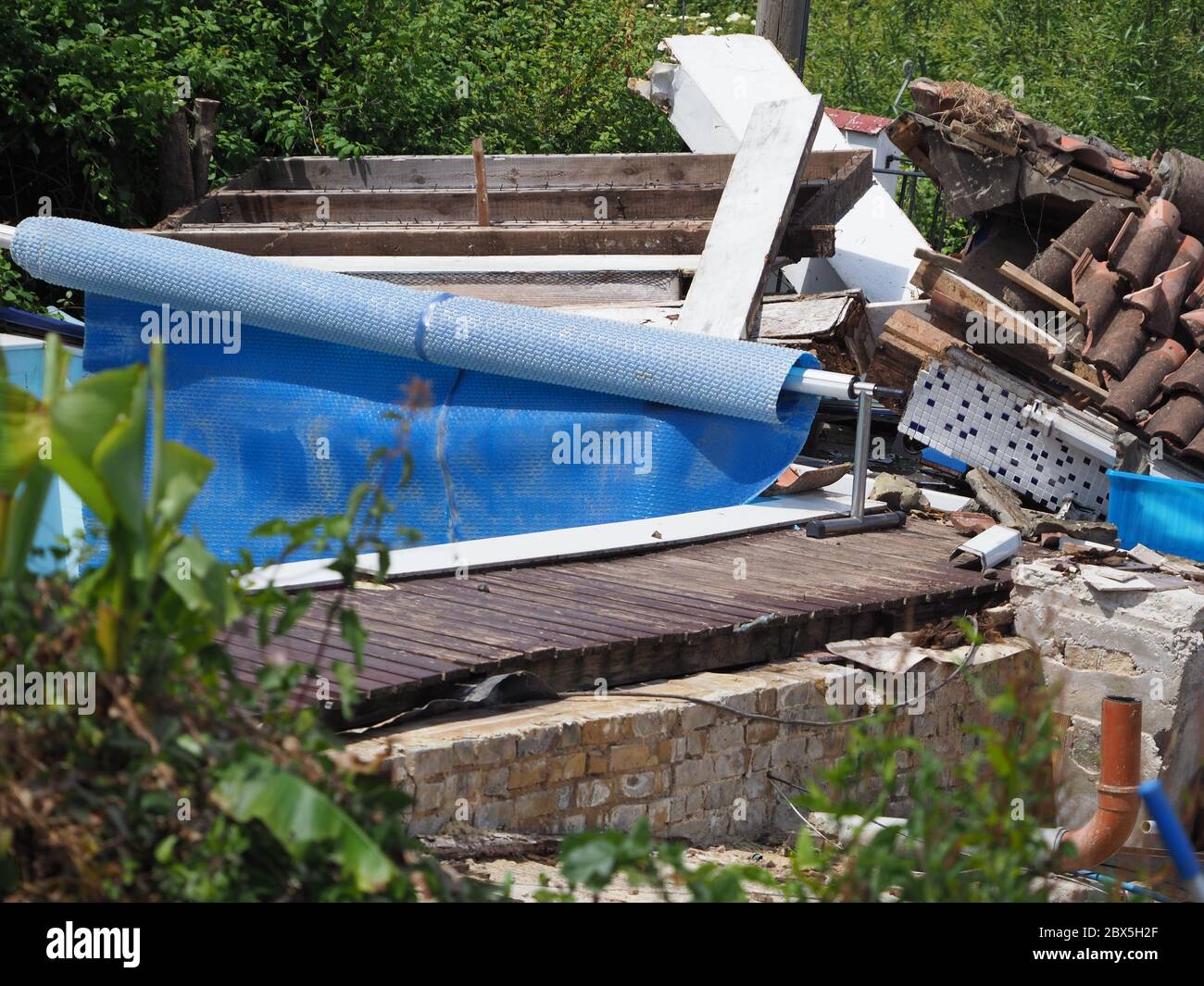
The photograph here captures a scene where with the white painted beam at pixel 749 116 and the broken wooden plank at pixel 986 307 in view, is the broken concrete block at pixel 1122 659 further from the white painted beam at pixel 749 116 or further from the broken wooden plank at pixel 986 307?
the white painted beam at pixel 749 116

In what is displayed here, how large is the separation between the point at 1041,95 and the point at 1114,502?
8302 millimetres

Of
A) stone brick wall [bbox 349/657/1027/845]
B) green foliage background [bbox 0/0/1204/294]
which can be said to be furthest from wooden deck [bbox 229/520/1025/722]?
green foliage background [bbox 0/0/1204/294]

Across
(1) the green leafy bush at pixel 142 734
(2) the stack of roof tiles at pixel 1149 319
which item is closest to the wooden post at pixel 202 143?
(2) the stack of roof tiles at pixel 1149 319

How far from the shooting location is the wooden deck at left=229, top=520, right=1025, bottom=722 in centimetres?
569

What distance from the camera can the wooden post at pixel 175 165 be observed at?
10.9 m

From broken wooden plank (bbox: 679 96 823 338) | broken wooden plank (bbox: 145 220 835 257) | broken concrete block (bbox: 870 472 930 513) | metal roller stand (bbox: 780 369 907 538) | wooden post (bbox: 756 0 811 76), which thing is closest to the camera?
metal roller stand (bbox: 780 369 907 538)

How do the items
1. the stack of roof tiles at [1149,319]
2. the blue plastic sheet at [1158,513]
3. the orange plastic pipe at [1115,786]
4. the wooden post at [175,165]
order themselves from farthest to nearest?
the wooden post at [175,165] < the stack of roof tiles at [1149,319] < the blue plastic sheet at [1158,513] < the orange plastic pipe at [1115,786]

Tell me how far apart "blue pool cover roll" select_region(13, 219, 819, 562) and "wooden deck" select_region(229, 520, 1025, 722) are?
1.90 ft

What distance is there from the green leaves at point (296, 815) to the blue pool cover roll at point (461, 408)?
4.85 m

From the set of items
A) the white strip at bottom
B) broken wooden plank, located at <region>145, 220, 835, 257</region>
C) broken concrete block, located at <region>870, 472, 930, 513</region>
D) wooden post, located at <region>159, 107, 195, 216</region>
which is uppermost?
wooden post, located at <region>159, 107, 195, 216</region>

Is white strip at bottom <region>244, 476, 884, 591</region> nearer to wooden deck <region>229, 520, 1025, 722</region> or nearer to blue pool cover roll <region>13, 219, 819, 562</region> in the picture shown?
wooden deck <region>229, 520, 1025, 722</region>

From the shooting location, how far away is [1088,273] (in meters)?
9.06
